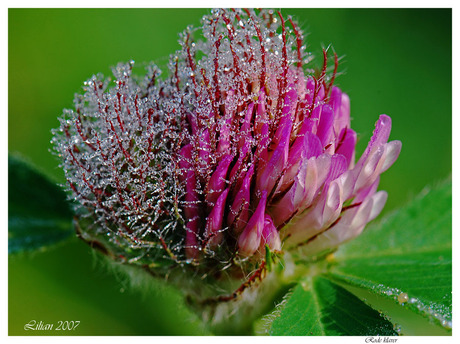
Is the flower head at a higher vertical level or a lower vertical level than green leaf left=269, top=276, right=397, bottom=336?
higher

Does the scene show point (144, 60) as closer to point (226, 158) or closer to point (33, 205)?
point (33, 205)

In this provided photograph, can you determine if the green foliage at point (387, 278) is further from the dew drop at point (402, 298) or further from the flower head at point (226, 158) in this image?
the flower head at point (226, 158)

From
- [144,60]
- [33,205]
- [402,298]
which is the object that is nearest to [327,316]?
[402,298]

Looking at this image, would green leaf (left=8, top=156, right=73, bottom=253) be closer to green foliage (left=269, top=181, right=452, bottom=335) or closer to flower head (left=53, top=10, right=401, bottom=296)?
flower head (left=53, top=10, right=401, bottom=296)

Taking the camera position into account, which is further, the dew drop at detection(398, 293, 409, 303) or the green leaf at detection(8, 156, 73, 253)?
the green leaf at detection(8, 156, 73, 253)

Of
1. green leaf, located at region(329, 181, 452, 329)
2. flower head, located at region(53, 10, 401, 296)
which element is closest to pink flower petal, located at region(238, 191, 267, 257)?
flower head, located at region(53, 10, 401, 296)

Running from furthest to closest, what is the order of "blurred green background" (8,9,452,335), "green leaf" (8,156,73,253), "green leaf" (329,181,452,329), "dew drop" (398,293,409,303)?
"blurred green background" (8,9,452,335), "green leaf" (8,156,73,253), "green leaf" (329,181,452,329), "dew drop" (398,293,409,303)

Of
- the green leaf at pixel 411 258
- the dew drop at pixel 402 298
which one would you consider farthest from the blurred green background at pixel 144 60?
the dew drop at pixel 402 298
